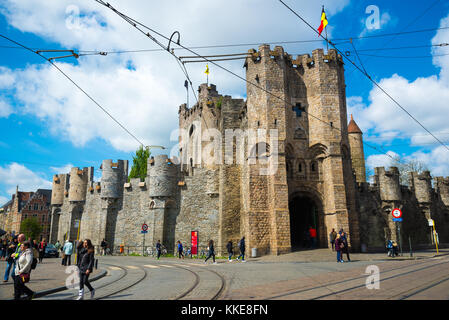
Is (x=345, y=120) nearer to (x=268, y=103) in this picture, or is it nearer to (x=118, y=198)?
(x=268, y=103)

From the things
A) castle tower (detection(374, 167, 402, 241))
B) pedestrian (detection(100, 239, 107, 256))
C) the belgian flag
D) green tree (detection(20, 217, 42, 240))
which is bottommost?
pedestrian (detection(100, 239, 107, 256))

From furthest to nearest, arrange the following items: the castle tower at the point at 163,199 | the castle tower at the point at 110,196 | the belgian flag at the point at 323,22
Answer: the castle tower at the point at 110,196 < the castle tower at the point at 163,199 < the belgian flag at the point at 323,22

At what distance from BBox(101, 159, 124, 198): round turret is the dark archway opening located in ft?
53.6

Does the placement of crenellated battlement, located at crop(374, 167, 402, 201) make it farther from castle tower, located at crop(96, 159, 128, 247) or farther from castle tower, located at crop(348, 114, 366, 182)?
castle tower, located at crop(96, 159, 128, 247)

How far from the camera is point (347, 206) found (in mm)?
22000

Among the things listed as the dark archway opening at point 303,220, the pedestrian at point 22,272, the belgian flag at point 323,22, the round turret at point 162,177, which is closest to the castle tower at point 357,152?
the dark archway opening at point 303,220

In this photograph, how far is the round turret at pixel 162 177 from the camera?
A: 26.6 m

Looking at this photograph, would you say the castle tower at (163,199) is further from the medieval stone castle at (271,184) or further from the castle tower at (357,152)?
the castle tower at (357,152)

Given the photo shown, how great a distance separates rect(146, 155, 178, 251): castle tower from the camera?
84.6 ft

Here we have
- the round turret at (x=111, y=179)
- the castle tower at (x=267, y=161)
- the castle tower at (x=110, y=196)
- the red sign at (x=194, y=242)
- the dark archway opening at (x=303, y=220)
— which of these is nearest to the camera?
the castle tower at (x=267, y=161)

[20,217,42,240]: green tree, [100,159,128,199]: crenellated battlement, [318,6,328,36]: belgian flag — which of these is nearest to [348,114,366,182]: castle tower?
[318,6,328,36]: belgian flag

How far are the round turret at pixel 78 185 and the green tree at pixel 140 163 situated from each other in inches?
444

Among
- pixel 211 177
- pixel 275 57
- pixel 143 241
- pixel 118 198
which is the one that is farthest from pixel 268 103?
pixel 118 198

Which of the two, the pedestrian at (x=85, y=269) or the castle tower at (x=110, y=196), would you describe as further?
the castle tower at (x=110, y=196)
